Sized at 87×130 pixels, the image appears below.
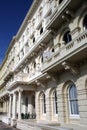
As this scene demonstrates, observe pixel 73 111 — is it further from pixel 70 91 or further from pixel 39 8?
pixel 39 8

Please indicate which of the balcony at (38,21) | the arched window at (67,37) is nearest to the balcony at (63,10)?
the arched window at (67,37)

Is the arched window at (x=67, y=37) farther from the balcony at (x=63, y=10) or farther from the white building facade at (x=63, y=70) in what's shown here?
the balcony at (x=63, y=10)

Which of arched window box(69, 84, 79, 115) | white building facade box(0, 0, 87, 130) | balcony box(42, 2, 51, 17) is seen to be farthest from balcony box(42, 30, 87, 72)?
balcony box(42, 2, 51, 17)

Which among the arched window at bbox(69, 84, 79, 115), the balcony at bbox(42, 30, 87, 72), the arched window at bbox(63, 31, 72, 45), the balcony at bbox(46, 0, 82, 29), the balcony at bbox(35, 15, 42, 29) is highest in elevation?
the balcony at bbox(35, 15, 42, 29)

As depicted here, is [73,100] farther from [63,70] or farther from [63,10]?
[63,10]

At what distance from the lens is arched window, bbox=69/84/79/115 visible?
431 inches

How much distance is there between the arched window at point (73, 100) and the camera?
10.9 metres

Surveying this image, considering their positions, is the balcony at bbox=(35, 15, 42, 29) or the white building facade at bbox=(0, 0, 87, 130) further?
the balcony at bbox=(35, 15, 42, 29)

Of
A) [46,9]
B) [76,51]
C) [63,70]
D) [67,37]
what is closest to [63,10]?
[67,37]

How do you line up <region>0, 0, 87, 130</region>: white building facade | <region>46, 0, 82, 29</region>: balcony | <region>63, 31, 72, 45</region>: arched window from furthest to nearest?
<region>63, 31, 72, 45</region>: arched window
<region>46, 0, 82, 29</region>: balcony
<region>0, 0, 87, 130</region>: white building facade

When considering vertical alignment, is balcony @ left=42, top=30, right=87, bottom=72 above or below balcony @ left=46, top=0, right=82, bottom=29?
below

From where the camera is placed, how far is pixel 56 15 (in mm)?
12273

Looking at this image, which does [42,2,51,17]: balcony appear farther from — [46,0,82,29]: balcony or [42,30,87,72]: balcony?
[42,30,87,72]: balcony

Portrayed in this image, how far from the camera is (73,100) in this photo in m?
11.2
